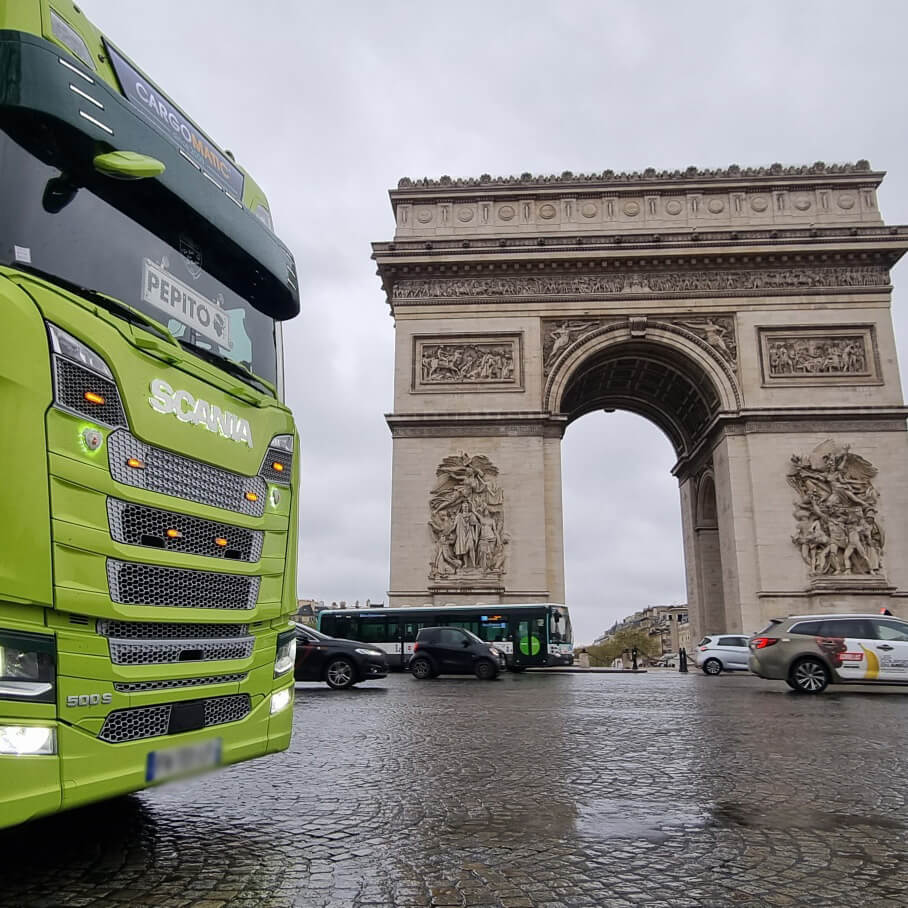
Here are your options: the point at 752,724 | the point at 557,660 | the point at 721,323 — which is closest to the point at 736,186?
the point at 721,323

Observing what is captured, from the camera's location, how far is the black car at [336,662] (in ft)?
49.1

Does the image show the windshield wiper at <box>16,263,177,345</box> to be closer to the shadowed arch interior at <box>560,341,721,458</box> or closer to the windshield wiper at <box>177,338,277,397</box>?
the windshield wiper at <box>177,338,277,397</box>

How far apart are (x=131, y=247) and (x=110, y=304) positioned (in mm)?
487

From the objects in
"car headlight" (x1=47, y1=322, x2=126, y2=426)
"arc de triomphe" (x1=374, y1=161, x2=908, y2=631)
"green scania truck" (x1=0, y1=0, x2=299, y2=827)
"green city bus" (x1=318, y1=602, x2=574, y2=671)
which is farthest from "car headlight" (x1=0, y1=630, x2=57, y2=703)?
"arc de triomphe" (x1=374, y1=161, x2=908, y2=631)

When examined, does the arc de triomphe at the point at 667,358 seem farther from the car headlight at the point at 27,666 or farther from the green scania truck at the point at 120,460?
the car headlight at the point at 27,666

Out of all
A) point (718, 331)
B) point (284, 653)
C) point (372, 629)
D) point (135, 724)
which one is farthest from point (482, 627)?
point (135, 724)

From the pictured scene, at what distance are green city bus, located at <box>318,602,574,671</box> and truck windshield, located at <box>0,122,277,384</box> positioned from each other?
64.8 ft

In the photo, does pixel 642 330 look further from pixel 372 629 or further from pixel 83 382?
pixel 83 382

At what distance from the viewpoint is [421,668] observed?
1880cm

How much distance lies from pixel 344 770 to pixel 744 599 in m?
22.3

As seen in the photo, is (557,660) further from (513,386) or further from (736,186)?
(736,186)

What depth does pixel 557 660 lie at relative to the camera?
945 inches

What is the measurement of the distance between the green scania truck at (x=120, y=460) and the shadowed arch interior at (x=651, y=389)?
24976 millimetres

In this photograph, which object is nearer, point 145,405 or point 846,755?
point 145,405
